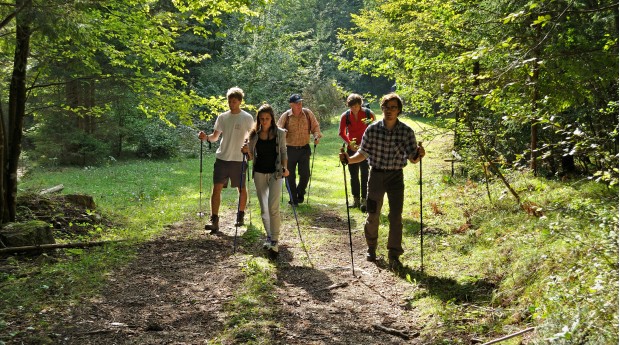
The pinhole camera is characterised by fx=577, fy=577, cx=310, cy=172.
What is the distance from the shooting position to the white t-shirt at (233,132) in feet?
30.1

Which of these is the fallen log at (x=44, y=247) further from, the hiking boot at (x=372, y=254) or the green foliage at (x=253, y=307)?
the hiking boot at (x=372, y=254)

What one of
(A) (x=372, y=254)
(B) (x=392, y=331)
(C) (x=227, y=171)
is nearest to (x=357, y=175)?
(C) (x=227, y=171)

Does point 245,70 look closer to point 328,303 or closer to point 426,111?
point 426,111

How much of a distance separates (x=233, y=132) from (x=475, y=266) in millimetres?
4353

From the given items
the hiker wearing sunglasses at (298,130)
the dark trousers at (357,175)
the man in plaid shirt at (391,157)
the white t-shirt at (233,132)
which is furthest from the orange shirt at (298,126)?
the man in plaid shirt at (391,157)

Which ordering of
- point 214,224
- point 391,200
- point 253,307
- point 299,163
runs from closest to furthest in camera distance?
point 253,307 < point 391,200 < point 214,224 < point 299,163

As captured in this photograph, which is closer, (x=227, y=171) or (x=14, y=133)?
(x=14, y=133)

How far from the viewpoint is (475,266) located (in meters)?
6.71

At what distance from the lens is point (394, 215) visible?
7.36 m

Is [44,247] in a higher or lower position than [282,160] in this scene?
lower

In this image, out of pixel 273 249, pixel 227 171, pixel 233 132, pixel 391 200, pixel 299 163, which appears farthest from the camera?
pixel 299 163

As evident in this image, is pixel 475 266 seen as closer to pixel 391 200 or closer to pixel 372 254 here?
pixel 391 200

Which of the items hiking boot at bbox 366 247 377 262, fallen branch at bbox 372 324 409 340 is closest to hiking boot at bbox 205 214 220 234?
hiking boot at bbox 366 247 377 262

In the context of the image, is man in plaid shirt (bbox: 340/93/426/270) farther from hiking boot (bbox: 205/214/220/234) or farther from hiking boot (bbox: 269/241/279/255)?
hiking boot (bbox: 205/214/220/234)
